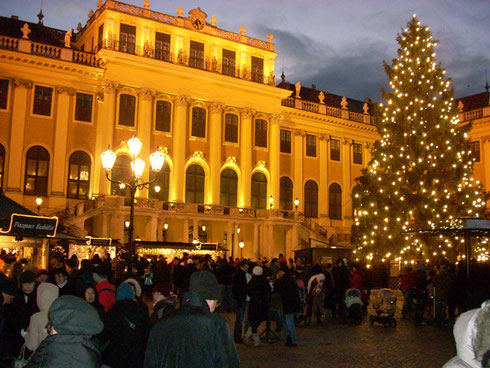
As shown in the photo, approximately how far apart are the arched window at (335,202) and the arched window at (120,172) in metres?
17.0

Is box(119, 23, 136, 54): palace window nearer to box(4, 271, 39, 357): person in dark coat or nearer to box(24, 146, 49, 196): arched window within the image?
box(24, 146, 49, 196): arched window

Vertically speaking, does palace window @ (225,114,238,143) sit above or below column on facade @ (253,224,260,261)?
above

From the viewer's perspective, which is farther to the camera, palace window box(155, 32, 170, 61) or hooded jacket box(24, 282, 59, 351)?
Answer: palace window box(155, 32, 170, 61)

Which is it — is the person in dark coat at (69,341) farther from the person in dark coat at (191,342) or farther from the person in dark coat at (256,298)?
the person in dark coat at (256,298)

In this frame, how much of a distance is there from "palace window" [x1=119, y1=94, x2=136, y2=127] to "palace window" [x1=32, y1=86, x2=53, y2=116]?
4.23 metres

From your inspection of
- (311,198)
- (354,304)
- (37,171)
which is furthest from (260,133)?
(354,304)

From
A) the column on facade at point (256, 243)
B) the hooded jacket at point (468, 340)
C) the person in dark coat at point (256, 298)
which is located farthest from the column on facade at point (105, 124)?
the hooded jacket at point (468, 340)

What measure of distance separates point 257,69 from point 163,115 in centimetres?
828

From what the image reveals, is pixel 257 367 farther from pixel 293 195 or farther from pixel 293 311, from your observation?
pixel 293 195

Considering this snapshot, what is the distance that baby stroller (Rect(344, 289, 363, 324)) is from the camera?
1498 centimetres

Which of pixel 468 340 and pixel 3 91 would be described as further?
pixel 3 91

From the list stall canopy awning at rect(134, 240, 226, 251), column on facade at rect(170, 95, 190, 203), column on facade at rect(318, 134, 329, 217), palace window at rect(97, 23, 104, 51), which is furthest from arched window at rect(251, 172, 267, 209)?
stall canopy awning at rect(134, 240, 226, 251)

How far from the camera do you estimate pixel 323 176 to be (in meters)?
44.6

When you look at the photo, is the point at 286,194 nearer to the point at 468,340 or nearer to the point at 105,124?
the point at 105,124
